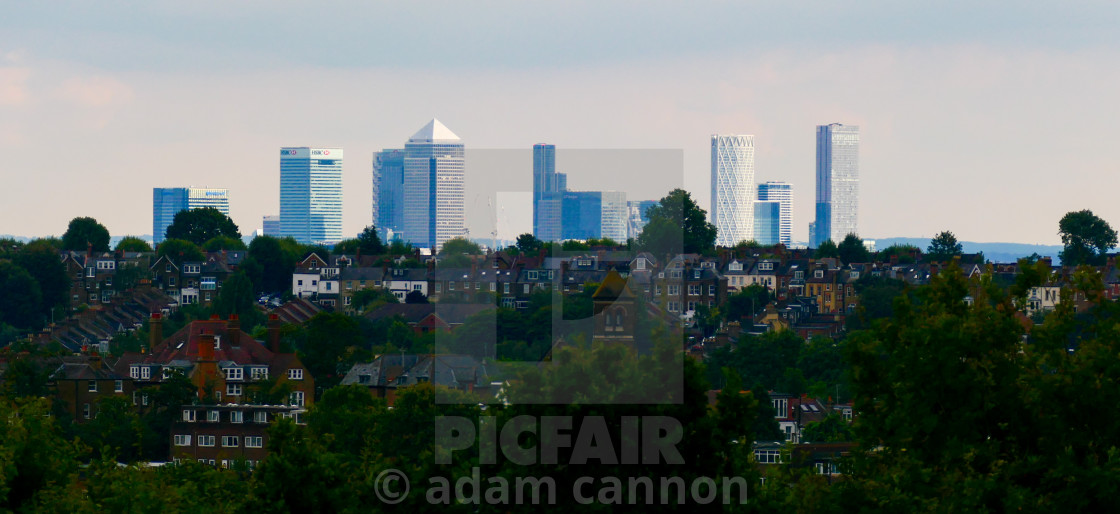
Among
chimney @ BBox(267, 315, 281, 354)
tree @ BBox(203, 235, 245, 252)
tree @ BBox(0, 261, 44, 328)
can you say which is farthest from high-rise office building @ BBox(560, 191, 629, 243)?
tree @ BBox(203, 235, 245, 252)

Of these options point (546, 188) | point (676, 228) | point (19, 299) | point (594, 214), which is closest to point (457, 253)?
point (676, 228)

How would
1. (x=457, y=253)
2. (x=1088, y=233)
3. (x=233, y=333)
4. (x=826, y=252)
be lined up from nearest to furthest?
(x=233, y=333), (x=457, y=253), (x=1088, y=233), (x=826, y=252)

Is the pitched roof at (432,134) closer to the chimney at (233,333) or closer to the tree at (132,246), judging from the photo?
the tree at (132,246)

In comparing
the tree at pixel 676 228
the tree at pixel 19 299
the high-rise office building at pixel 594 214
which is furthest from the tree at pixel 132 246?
the high-rise office building at pixel 594 214

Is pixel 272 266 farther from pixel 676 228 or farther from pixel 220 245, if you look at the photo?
pixel 676 228

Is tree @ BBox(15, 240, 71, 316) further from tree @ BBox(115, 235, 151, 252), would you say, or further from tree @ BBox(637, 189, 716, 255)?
tree @ BBox(637, 189, 716, 255)

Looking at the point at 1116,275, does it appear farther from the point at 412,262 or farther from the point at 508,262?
the point at 412,262
